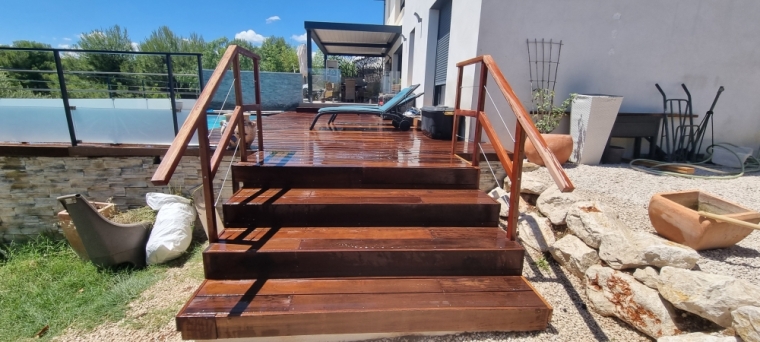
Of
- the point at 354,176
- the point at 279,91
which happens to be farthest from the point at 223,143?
the point at 279,91

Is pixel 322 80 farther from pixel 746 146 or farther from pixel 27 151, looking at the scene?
pixel 746 146

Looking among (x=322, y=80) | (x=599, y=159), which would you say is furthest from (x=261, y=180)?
(x=322, y=80)

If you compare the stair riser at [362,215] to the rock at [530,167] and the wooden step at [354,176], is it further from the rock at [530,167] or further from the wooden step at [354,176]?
the rock at [530,167]

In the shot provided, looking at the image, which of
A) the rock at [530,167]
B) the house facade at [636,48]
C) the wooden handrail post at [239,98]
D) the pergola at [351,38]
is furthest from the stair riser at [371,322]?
the pergola at [351,38]

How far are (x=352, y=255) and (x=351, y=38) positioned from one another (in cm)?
1169

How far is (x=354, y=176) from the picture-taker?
2.80 metres

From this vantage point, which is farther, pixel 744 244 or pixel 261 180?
pixel 261 180

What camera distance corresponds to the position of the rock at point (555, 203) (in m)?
2.78

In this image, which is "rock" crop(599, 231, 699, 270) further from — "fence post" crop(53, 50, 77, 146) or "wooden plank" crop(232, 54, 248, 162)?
"fence post" crop(53, 50, 77, 146)

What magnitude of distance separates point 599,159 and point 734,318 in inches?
122

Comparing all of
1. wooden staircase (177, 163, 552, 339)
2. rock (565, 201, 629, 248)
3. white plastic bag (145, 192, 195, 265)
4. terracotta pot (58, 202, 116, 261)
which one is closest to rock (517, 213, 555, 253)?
rock (565, 201, 629, 248)

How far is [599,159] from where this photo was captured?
4.26m

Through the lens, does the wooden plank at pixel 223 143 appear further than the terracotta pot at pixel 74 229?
No

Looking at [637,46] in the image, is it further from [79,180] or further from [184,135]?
[79,180]
